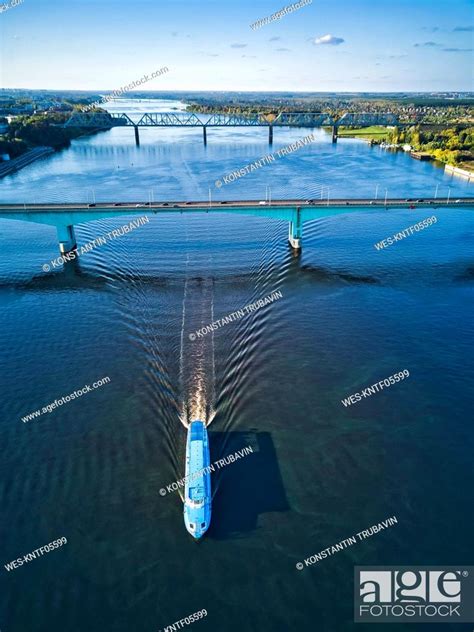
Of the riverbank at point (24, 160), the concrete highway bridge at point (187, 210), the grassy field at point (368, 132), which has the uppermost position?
the concrete highway bridge at point (187, 210)

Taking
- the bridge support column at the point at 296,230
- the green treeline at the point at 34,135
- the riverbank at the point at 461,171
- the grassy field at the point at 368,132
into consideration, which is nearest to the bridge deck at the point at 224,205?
the bridge support column at the point at 296,230

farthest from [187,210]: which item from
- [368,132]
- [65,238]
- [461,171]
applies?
[368,132]

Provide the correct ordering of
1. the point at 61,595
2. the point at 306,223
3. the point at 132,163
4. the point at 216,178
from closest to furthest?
1. the point at 61,595
2. the point at 306,223
3. the point at 216,178
4. the point at 132,163

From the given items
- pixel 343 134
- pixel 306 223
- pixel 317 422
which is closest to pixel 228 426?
pixel 317 422

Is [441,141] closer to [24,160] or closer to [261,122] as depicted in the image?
[261,122]

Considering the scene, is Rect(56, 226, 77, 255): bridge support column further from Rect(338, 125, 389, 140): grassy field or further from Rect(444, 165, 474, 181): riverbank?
Rect(338, 125, 389, 140): grassy field

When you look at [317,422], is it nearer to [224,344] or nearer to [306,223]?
[224,344]

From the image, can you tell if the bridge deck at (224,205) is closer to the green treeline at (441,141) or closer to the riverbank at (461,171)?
the riverbank at (461,171)
